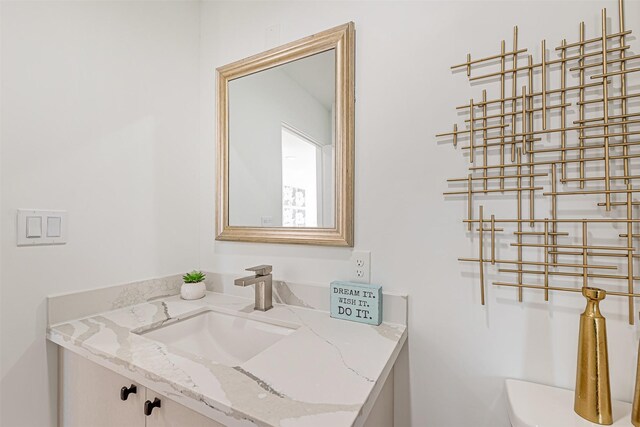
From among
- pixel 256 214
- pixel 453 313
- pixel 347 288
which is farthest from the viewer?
pixel 256 214

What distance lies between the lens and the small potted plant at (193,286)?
1238 mm

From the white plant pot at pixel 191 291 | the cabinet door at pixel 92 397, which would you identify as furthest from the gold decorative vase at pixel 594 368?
the white plant pot at pixel 191 291

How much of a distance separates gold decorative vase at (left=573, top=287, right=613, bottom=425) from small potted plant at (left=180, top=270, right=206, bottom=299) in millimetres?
1258

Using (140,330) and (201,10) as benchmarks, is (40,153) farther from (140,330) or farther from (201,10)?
(201,10)

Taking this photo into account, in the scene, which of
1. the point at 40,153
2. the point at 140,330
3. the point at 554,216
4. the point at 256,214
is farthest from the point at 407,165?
the point at 40,153

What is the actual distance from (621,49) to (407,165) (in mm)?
559

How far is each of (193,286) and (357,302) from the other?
0.72m

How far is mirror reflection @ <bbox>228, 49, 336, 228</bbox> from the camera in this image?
1.10 m

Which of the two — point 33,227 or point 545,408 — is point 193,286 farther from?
point 545,408

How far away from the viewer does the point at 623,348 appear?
A: 703 millimetres

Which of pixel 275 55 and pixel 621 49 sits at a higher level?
pixel 275 55

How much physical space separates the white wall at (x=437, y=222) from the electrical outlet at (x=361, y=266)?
2 cm

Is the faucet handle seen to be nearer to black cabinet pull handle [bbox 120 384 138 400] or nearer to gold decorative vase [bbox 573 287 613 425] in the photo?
black cabinet pull handle [bbox 120 384 138 400]

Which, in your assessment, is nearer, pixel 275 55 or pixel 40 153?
pixel 40 153
